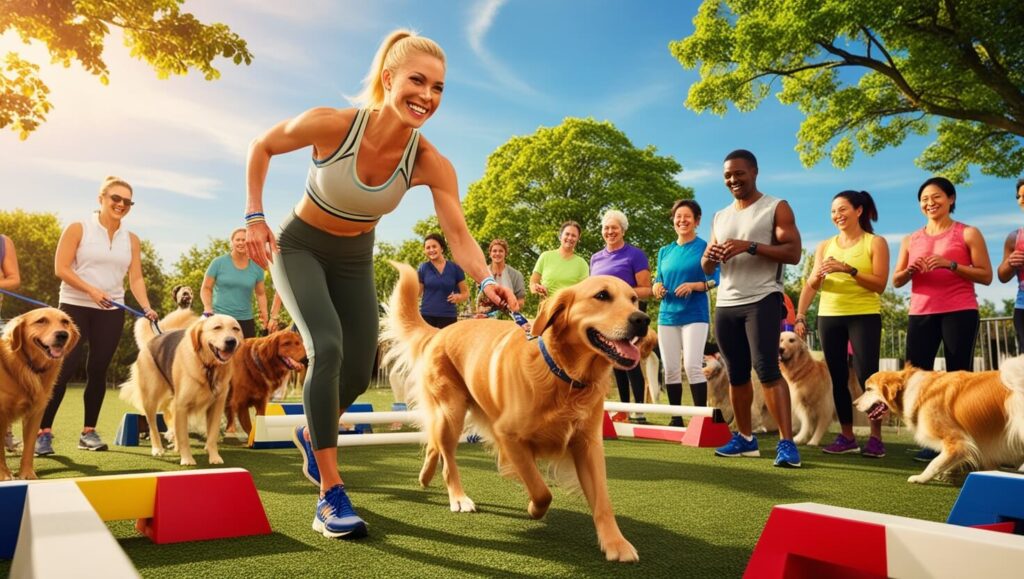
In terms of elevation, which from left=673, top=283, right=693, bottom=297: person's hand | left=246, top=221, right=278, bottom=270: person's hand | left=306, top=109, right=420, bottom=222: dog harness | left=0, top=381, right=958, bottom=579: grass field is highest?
left=306, top=109, right=420, bottom=222: dog harness

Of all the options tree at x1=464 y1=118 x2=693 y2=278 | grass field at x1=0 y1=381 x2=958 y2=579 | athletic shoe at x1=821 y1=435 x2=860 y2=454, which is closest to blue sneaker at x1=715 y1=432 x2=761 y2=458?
grass field at x1=0 y1=381 x2=958 y2=579

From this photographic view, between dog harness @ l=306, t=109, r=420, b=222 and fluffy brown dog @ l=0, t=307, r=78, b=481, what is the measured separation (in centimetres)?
289

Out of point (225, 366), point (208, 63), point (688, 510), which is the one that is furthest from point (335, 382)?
point (208, 63)

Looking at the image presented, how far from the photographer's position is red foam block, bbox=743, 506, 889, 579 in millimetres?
1820

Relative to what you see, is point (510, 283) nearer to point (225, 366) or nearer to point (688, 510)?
point (225, 366)

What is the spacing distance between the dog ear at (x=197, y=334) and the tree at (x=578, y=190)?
2109cm

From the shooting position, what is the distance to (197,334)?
5.98 meters

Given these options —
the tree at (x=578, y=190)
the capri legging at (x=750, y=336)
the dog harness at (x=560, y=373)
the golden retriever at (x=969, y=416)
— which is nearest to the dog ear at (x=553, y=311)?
the dog harness at (x=560, y=373)

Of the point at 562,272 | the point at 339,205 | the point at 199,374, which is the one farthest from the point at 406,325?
the point at 562,272

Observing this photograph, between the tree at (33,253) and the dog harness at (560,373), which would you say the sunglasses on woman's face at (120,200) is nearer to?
the dog harness at (560,373)

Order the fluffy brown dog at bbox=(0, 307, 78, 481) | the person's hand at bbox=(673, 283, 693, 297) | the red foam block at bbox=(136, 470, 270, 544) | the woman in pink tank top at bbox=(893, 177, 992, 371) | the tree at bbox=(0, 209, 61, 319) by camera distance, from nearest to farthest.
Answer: the red foam block at bbox=(136, 470, 270, 544)
the fluffy brown dog at bbox=(0, 307, 78, 481)
the woman in pink tank top at bbox=(893, 177, 992, 371)
the person's hand at bbox=(673, 283, 693, 297)
the tree at bbox=(0, 209, 61, 319)

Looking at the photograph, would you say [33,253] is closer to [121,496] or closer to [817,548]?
[121,496]

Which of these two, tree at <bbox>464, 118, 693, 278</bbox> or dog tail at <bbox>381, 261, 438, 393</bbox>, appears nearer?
dog tail at <bbox>381, 261, 438, 393</bbox>

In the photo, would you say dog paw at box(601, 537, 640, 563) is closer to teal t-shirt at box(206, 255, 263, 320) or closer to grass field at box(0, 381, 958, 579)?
grass field at box(0, 381, 958, 579)
